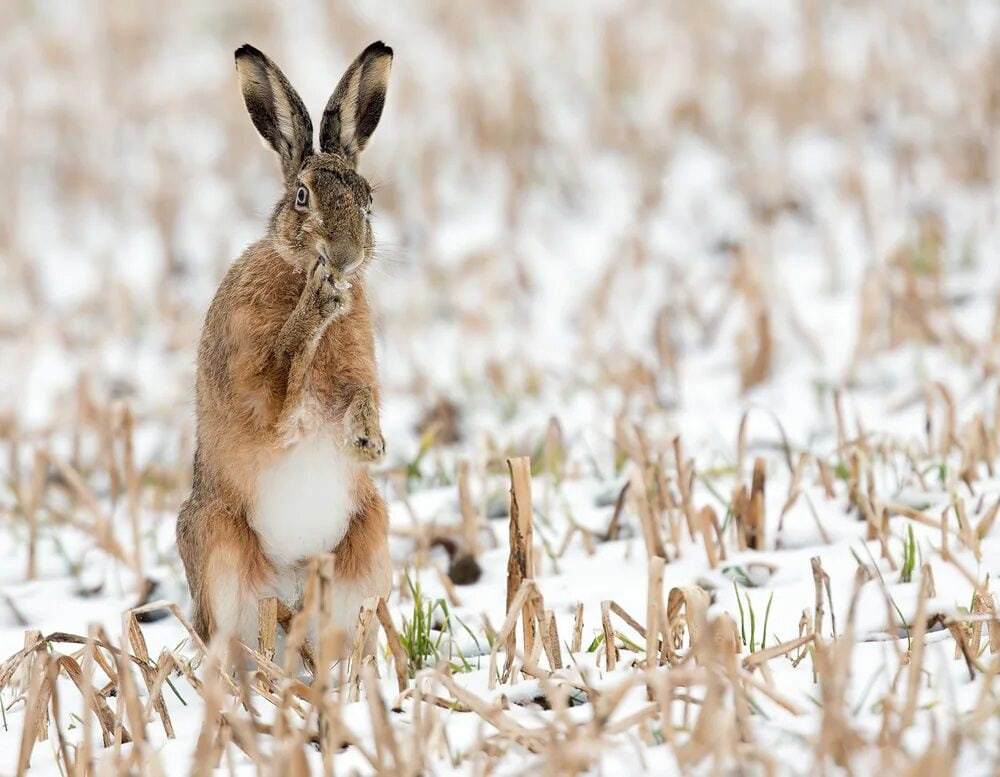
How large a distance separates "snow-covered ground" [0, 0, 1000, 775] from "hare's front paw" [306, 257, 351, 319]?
42 cm

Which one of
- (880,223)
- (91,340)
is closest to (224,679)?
(91,340)

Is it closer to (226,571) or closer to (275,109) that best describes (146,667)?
(226,571)

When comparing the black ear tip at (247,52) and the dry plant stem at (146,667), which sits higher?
the black ear tip at (247,52)

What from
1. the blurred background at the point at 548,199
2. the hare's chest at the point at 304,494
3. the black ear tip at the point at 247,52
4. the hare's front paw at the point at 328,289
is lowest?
the hare's chest at the point at 304,494

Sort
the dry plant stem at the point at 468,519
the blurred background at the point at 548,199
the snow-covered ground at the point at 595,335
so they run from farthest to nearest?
the blurred background at the point at 548,199
the dry plant stem at the point at 468,519
the snow-covered ground at the point at 595,335

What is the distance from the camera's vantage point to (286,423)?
3.68m

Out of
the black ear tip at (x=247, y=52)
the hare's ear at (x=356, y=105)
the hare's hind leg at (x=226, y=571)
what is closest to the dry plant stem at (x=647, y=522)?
the hare's hind leg at (x=226, y=571)

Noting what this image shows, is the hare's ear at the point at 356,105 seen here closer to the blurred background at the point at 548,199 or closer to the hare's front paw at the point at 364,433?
the hare's front paw at the point at 364,433

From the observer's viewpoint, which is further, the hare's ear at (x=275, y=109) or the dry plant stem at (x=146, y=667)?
the hare's ear at (x=275, y=109)

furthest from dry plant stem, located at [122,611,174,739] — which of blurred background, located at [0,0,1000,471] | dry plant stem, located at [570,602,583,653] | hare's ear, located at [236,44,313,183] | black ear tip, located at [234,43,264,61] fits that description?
blurred background, located at [0,0,1000,471]

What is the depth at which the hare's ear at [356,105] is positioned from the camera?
3.89 metres

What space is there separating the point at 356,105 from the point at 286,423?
0.88 metres

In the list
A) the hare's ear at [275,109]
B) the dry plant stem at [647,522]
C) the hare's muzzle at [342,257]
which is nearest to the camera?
the hare's muzzle at [342,257]

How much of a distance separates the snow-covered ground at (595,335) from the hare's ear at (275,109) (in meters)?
0.39
